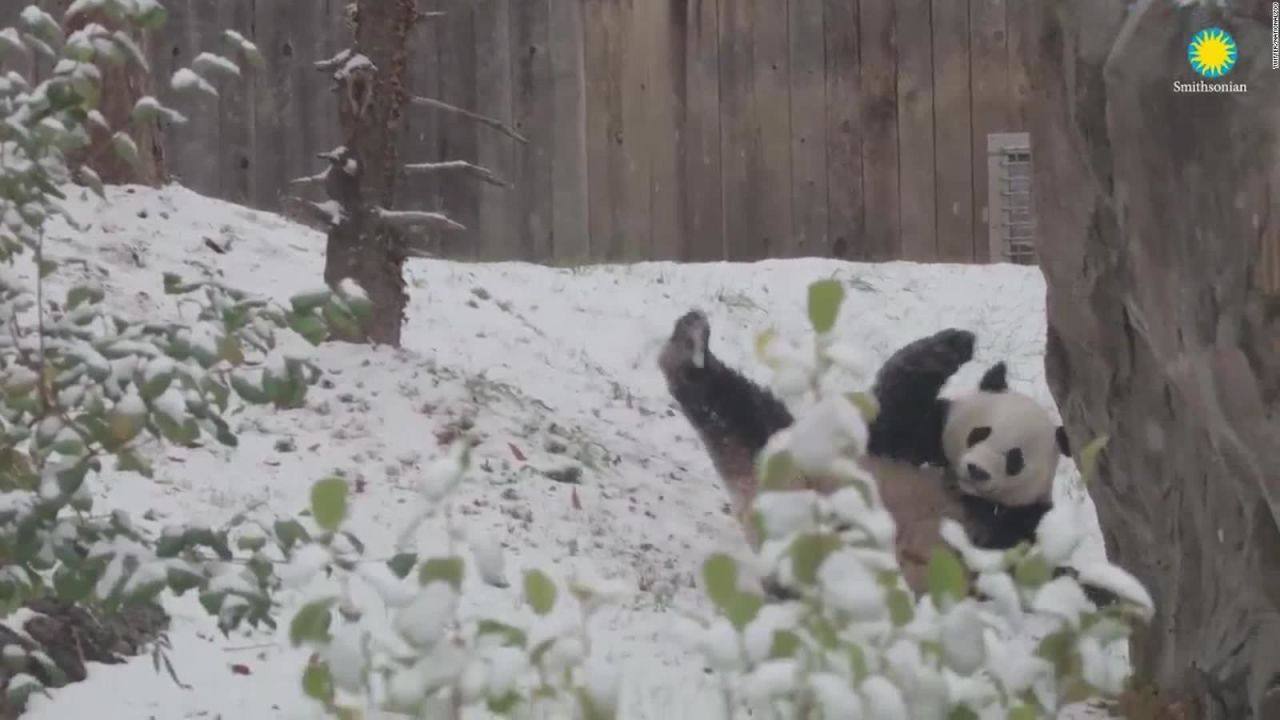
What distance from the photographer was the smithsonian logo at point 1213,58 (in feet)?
7.16

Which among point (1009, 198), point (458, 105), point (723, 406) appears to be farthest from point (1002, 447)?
point (458, 105)

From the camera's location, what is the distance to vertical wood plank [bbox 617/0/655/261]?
6.77 meters

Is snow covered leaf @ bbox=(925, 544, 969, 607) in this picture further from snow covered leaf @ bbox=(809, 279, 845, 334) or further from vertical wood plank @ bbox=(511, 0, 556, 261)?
vertical wood plank @ bbox=(511, 0, 556, 261)

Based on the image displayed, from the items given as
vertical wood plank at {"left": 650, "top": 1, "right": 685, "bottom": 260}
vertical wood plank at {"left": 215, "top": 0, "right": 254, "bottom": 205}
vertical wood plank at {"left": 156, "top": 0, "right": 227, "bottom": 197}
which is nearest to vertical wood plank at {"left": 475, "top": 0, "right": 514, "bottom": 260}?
vertical wood plank at {"left": 650, "top": 1, "right": 685, "bottom": 260}

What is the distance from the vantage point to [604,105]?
6801 millimetres

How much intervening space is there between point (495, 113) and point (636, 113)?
615 mm

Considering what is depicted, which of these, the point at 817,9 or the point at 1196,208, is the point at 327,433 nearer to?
the point at 1196,208

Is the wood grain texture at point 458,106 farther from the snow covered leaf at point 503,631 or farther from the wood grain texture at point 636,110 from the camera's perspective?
the snow covered leaf at point 503,631

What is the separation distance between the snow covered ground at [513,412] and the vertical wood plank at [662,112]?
1.03 ft

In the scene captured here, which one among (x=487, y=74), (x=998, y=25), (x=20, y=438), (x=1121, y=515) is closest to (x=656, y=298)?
(x=487, y=74)

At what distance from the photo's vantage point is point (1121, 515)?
3020 mm

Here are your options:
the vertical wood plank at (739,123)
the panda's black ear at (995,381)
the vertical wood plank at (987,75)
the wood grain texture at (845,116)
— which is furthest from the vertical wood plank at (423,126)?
the panda's black ear at (995,381)

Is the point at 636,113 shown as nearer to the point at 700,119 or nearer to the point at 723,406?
the point at 700,119

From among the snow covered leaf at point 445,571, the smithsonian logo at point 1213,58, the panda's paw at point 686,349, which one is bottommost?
the panda's paw at point 686,349
